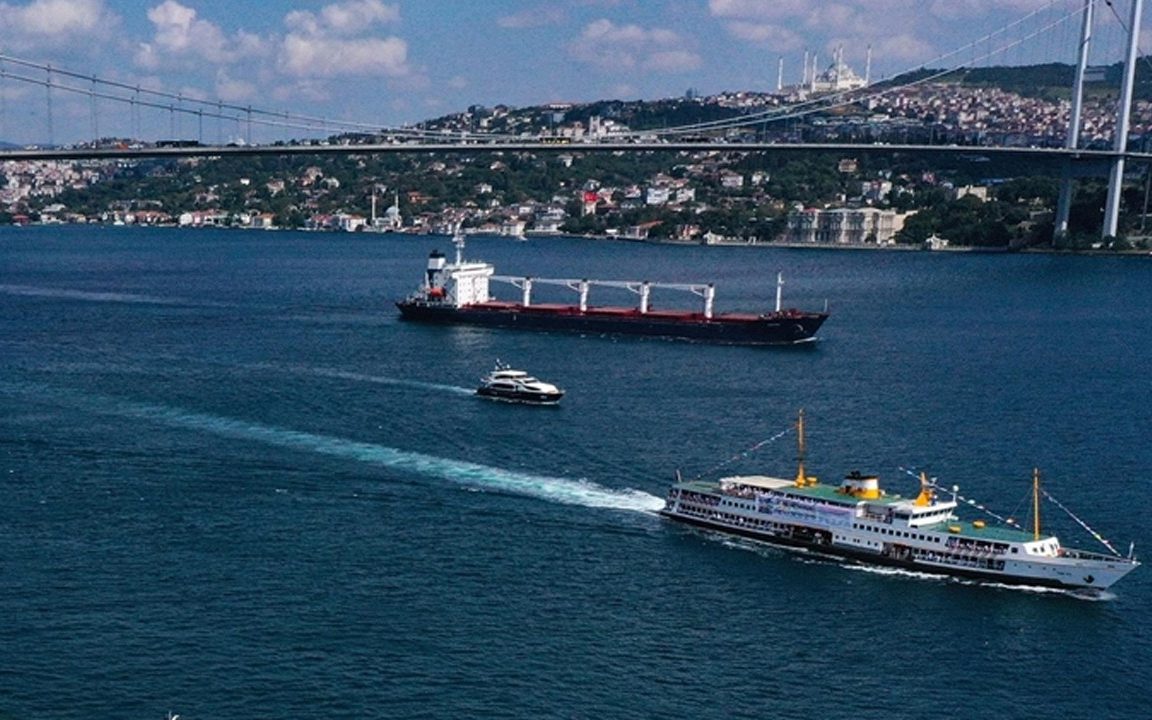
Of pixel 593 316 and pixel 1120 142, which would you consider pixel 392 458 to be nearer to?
pixel 593 316

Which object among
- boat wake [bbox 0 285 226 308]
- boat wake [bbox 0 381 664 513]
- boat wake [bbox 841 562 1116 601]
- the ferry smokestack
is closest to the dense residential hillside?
the ferry smokestack

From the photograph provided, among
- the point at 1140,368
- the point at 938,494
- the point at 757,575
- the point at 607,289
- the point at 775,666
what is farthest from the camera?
the point at 607,289

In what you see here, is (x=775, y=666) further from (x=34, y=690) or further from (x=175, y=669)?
(x=34, y=690)

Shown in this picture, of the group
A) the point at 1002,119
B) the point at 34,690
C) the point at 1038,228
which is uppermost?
the point at 1002,119

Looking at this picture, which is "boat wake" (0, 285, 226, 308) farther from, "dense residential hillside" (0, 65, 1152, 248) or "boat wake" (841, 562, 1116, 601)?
"boat wake" (841, 562, 1116, 601)

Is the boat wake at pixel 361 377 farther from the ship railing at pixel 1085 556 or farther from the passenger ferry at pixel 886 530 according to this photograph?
the ship railing at pixel 1085 556

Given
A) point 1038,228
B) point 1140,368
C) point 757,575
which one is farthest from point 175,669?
point 1038,228
